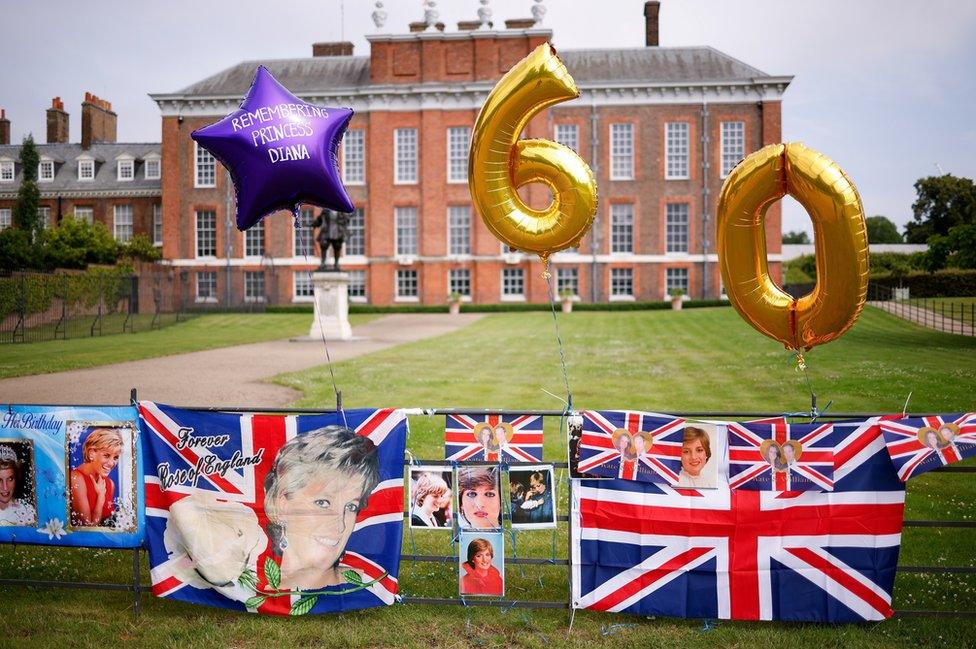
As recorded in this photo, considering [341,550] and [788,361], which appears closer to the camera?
[341,550]

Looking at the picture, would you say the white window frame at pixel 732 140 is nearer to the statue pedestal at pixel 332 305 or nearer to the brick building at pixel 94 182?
the statue pedestal at pixel 332 305

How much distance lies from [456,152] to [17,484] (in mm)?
38520

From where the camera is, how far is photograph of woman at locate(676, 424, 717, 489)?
4.49m

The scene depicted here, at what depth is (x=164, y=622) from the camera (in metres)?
4.68

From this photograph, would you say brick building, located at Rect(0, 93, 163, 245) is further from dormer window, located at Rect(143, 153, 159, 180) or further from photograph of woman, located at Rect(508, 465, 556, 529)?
photograph of woman, located at Rect(508, 465, 556, 529)

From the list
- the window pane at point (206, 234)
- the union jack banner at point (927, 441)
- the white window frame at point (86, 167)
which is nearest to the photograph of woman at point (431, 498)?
the union jack banner at point (927, 441)

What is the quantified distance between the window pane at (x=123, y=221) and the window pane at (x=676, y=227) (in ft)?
109

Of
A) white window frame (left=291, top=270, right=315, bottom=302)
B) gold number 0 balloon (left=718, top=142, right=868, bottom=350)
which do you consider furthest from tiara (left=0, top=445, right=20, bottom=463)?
white window frame (left=291, top=270, right=315, bottom=302)

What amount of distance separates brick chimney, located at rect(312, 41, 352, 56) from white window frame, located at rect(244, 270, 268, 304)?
14235mm

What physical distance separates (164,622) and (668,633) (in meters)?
3.08

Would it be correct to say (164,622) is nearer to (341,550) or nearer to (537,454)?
(341,550)

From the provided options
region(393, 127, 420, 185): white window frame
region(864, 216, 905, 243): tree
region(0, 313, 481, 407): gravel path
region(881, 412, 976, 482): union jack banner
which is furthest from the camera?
region(864, 216, 905, 243): tree

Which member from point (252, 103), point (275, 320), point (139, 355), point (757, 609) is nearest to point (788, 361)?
point (757, 609)

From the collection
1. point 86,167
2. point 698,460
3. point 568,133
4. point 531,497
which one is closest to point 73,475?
point 531,497
